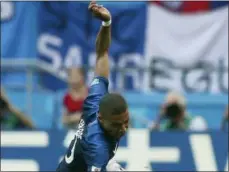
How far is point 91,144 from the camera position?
20.4 ft

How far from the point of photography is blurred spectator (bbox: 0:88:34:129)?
33.5 feet

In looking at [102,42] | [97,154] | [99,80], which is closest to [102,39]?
[102,42]

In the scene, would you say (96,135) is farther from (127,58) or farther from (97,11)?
(127,58)

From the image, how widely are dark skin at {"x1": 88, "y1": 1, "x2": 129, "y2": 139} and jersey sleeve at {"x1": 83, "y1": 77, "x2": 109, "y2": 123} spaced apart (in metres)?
0.12

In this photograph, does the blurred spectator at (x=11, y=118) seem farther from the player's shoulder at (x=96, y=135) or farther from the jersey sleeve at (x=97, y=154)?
the jersey sleeve at (x=97, y=154)

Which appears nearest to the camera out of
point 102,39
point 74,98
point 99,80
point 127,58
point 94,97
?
point 94,97

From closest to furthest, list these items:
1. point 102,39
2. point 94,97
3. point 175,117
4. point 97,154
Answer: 1. point 97,154
2. point 94,97
3. point 102,39
4. point 175,117

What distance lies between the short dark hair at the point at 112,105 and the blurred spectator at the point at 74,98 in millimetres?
4426

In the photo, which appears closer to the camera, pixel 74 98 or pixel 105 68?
pixel 105 68

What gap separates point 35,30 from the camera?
12.4 meters

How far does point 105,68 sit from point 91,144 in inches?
42.0

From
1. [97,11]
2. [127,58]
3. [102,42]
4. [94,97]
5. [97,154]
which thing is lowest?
[127,58]

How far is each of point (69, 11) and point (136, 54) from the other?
112cm

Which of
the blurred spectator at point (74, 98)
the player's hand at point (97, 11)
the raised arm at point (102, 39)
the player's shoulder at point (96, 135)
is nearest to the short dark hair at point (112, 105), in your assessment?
the player's shoulder at point (96, 135)
